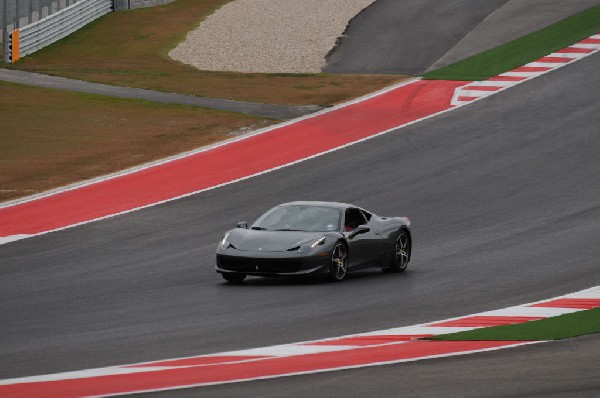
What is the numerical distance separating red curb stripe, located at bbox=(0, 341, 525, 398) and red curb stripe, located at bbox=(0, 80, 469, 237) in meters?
13.0

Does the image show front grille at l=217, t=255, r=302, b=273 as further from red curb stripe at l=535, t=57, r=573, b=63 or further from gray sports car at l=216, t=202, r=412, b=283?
red curb stripe at l=535, t=57, r=573, b=63

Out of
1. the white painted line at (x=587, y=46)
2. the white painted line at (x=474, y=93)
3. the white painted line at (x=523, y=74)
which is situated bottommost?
the white painted line at (x=474, y=93)

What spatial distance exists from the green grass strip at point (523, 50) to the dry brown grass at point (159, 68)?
1966 mm

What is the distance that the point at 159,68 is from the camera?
45.2 m

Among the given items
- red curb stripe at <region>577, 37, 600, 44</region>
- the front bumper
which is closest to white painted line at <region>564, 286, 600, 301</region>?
the front bumper

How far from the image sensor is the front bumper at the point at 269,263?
1875cm

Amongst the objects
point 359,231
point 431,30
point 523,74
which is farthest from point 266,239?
point 431,30

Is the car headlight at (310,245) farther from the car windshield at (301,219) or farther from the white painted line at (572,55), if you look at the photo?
the white painted line at (572,55)

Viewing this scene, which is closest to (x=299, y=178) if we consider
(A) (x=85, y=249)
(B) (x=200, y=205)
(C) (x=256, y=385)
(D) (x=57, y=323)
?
(B) (x=200, y=205)

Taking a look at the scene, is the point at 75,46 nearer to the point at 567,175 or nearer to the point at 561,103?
the point at 561,103

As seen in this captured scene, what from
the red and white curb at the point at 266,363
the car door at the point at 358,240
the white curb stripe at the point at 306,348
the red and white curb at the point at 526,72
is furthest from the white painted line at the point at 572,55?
the red and white curb at the point at 266,363

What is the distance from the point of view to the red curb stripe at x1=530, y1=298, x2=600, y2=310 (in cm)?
1641

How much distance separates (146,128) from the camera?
3575 cm

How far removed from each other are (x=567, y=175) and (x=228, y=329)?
1604 cm
